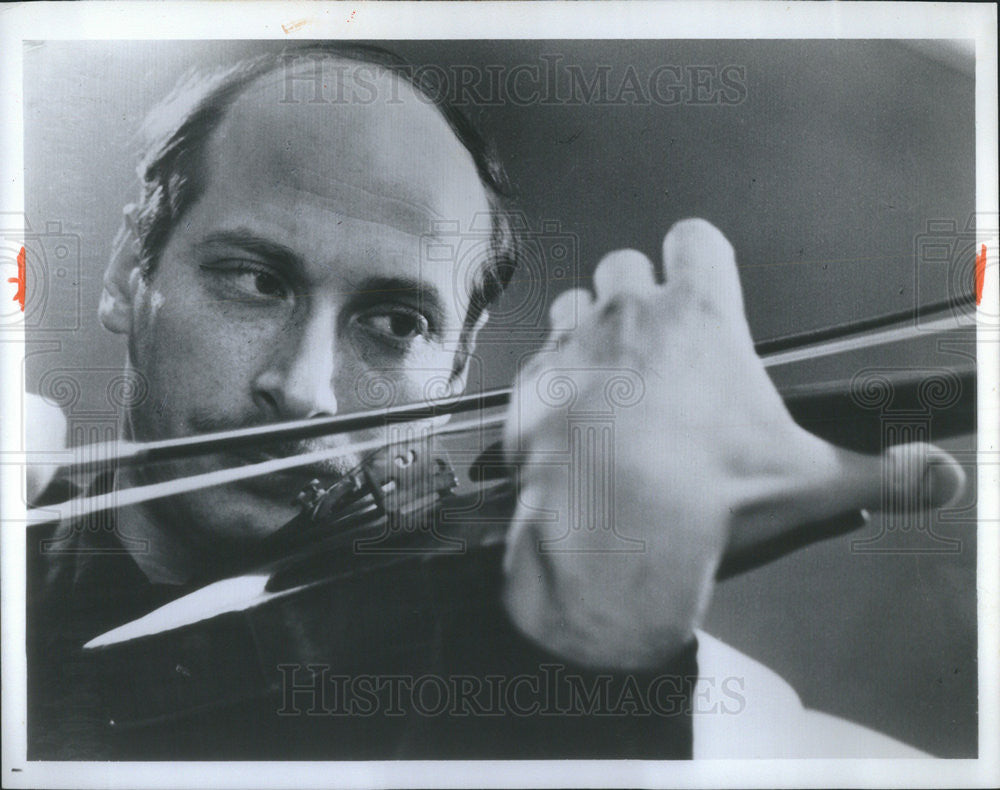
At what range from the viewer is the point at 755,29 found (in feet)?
6.01

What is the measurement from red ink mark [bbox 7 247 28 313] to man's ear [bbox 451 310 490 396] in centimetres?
98

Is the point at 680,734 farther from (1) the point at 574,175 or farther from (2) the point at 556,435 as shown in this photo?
(1) the point at 574,175

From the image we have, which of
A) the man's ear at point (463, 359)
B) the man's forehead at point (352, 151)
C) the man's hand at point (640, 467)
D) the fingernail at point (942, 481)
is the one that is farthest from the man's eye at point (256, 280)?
the fingernail at point (942, 481)

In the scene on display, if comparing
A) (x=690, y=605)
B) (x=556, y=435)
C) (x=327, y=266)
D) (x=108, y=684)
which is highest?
(x=327, y=266)

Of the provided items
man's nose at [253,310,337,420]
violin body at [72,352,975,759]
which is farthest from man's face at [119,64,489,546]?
violin body at [72,352,975,759]

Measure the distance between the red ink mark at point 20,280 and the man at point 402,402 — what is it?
0.68ft

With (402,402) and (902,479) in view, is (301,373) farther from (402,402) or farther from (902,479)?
(902,479)

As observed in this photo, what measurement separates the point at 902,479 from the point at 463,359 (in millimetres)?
1028

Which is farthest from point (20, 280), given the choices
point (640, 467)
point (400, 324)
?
point (640, 467)

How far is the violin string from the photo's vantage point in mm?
1782

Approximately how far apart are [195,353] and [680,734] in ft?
4.50

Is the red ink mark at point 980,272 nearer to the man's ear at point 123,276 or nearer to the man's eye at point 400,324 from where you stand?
the man's eye at point 400,324

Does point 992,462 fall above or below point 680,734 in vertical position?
above

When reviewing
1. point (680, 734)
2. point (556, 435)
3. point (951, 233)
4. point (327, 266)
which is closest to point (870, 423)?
point (951, 233)
